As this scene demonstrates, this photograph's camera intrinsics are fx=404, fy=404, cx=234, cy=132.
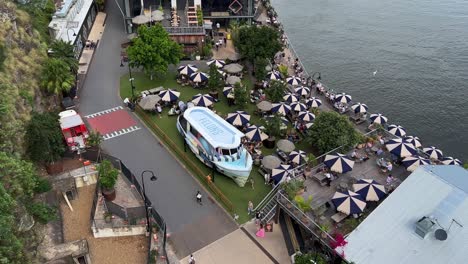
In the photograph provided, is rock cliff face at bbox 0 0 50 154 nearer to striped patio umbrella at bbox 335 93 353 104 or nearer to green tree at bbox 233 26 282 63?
green tree at bbox 233 26 282 63

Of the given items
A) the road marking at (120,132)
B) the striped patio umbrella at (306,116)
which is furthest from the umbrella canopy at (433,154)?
the road marking at (120,132)

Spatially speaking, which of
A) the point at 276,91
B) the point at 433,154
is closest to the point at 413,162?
the point at 433,154

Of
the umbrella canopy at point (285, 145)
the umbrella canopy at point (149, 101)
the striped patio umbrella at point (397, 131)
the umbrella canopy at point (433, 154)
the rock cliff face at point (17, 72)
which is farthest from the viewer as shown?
the umbrella canopy at point (149, 101)

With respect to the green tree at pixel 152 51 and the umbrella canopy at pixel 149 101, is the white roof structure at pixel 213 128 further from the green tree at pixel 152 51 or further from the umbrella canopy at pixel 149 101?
the green tree at pixel 152 51

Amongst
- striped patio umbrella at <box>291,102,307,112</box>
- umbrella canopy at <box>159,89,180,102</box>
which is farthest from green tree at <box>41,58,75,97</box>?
striped patio umbrella at <box>291,102,307,112</box>

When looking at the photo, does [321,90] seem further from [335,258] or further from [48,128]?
[48,128]

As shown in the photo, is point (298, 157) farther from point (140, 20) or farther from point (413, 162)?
point (140, 20)
